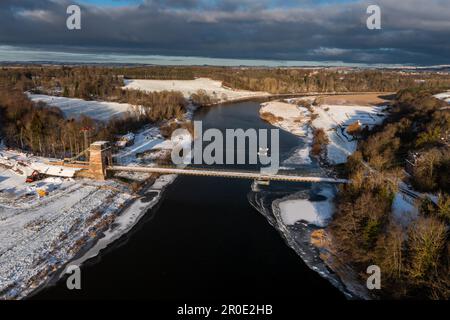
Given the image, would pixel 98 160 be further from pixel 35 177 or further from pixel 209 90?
pixel 209 90

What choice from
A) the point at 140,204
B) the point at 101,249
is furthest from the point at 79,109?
the point at 101,249

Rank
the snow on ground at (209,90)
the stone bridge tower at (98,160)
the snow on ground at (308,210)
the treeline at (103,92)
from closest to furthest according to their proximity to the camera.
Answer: the snow on ground at (308,210), the stone bridge tower at (98,160), the treeline at (103,92), the snow on ground at (209,90)

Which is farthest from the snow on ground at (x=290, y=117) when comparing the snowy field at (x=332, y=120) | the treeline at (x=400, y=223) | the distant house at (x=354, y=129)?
the treeline at (x=400, y=223)

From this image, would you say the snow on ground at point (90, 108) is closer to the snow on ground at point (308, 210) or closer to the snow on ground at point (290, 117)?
the snow on ground at point (290, 117)

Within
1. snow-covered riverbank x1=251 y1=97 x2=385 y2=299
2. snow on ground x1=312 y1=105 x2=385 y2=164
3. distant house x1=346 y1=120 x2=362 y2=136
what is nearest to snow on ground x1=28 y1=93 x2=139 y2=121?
snow-covered riverbank x1=251 y1=97 x2=385 y2=299

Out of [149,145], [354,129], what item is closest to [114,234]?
[149,145]

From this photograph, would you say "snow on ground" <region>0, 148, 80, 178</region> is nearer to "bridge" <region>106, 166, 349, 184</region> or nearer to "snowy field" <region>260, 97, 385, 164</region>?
"bridge" <region>106, 166, 349, 184</region>
